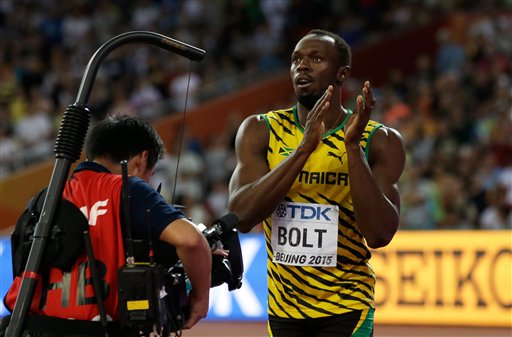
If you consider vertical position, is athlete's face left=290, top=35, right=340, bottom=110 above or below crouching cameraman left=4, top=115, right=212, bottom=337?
above

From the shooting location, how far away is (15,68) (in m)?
21.4

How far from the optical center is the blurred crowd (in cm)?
1570

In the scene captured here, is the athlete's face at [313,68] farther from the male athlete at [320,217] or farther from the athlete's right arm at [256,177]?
the athlete's right arm at [256,177]

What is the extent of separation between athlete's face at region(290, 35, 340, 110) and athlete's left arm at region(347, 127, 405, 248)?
401mm

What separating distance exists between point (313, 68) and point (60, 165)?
1.69 meters

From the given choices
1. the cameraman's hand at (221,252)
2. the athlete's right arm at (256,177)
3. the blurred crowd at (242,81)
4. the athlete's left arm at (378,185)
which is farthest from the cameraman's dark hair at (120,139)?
the blurred crowd at (242,81)

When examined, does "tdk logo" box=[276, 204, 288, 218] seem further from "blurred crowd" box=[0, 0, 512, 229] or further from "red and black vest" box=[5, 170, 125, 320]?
"blurred crowd" box=[0, 0, 512, 229]

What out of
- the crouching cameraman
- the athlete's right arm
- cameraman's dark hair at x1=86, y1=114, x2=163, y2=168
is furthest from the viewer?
the athlete's right arm

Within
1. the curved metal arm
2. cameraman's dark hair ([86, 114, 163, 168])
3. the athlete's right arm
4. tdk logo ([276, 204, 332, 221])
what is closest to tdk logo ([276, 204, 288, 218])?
tdk logo ([276, 204, 332, 221])

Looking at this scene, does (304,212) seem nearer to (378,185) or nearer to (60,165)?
(378,185)

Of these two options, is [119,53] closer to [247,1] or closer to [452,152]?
[247,1]

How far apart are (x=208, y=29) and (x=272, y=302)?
16505 millimetres

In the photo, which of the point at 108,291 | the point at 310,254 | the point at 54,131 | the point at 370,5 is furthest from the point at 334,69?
the point at 370,5

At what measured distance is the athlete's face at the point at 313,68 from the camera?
583cm
